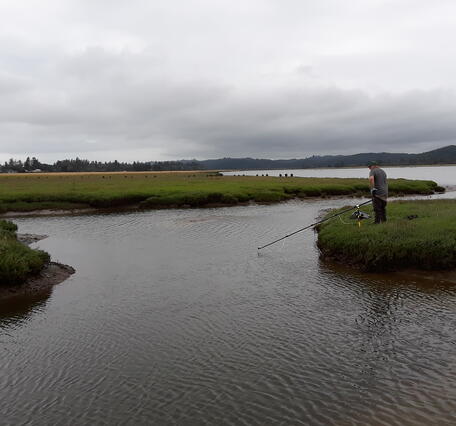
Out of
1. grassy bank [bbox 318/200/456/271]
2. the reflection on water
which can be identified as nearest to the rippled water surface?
the reflection on water

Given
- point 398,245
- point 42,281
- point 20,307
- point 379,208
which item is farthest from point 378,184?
point 20,307

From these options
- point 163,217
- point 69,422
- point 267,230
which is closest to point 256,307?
point 69,422

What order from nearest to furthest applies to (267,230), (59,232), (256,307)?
1. (256,307)
2. (267,230)
3. (59,232)

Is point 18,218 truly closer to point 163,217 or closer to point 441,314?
point 163,217

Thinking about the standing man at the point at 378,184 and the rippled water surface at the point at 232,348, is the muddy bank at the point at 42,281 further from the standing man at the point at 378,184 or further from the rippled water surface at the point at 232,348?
the standing man at the point at 378,184

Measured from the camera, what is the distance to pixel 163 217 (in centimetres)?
4053

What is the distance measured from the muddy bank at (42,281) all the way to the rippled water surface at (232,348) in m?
0.64

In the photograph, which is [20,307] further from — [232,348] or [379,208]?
[379,208]

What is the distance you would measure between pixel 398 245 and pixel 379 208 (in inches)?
172

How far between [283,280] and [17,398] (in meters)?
10.3

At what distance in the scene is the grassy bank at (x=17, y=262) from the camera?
15656 millimetres

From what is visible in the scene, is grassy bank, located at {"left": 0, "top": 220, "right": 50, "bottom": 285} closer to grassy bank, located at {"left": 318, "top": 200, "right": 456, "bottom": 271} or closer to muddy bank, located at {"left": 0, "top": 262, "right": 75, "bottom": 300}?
muddy bank, located at {"left": 0, "top": 262, "right": 75, "bottom": 300}

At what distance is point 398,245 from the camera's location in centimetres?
1722

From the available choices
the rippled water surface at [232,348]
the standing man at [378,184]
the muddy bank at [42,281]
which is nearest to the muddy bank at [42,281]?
the muddy bank at [42,281]
